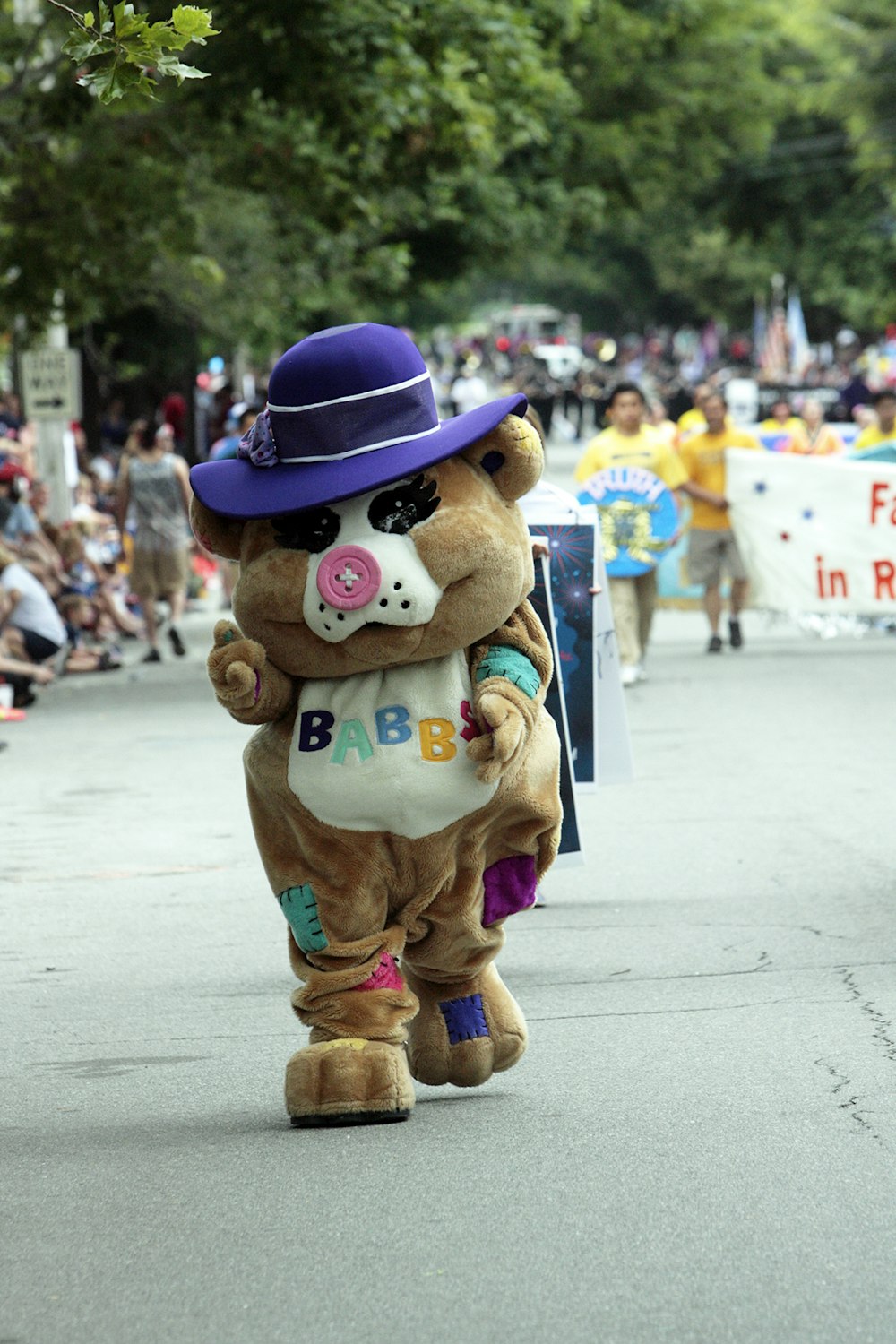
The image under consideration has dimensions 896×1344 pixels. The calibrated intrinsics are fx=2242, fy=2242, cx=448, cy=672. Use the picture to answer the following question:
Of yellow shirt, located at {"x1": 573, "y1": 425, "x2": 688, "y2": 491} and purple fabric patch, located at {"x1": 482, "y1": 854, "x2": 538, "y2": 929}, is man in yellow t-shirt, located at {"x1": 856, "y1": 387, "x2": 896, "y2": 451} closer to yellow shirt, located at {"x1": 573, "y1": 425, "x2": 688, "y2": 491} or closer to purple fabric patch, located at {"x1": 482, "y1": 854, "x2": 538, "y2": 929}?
yellow shirt, located at {"x1": 573, "y1": 425, "x2": 688, "y2": 491}

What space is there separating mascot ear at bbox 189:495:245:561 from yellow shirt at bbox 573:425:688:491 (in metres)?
8.77

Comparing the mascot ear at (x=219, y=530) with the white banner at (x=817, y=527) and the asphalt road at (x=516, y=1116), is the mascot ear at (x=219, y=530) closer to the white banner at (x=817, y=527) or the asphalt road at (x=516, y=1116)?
the asphalt road at (x=516, y=1116)

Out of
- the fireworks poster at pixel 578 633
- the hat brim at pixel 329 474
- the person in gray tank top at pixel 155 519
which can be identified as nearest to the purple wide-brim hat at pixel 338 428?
the hat brim at pixel 329 474

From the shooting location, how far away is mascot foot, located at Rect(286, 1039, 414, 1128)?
5164 millimetres

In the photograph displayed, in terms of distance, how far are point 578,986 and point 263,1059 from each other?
1.19 metres

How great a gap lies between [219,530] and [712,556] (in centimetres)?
1185

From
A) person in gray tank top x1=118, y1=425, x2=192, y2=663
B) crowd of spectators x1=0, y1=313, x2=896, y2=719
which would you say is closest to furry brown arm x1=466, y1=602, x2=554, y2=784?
crowd of spectators x1=0, y1=313, x2=896, y2=719

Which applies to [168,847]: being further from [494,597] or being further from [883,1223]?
[883,1223]

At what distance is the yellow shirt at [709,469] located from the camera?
16797mm

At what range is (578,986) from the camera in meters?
6.83

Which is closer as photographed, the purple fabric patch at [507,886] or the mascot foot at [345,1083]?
the mascot foot at [345,1083]

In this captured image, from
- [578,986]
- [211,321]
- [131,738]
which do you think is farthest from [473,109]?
[578,986]

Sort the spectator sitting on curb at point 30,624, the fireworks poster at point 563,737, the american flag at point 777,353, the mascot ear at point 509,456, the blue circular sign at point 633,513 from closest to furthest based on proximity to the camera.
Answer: the mascot ear at point 509,456, the fireworks poster at point 563,737, the blue circular sign at point 633,513, the spectator sitting on curb at point 30,624, the american flag at point 777,353

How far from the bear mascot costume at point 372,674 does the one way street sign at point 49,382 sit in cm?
1565
